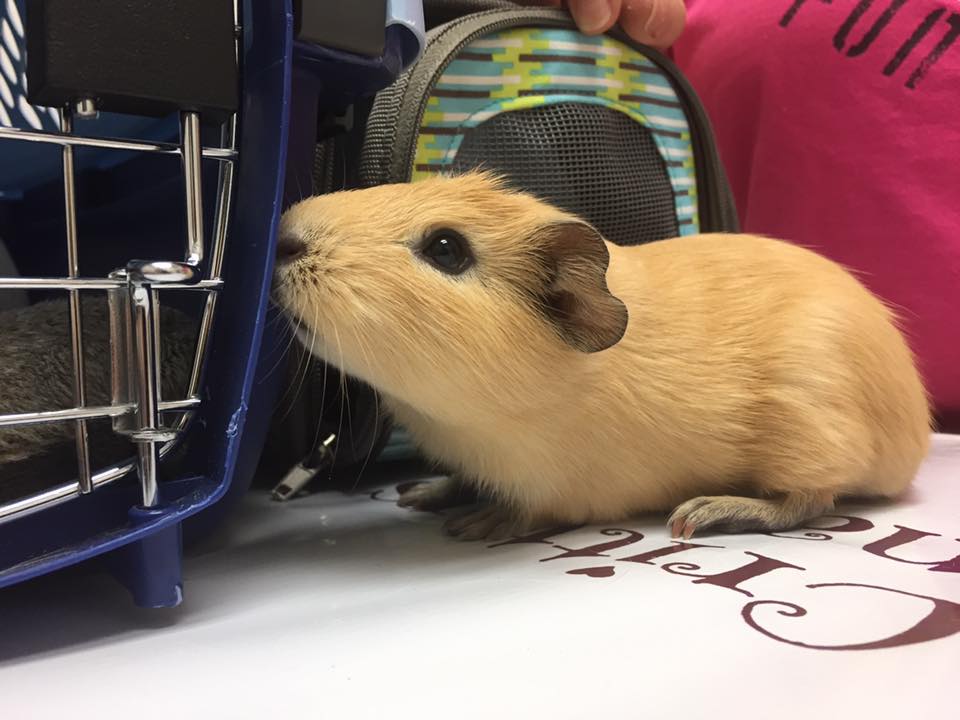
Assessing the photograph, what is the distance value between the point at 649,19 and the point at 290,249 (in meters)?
0.86

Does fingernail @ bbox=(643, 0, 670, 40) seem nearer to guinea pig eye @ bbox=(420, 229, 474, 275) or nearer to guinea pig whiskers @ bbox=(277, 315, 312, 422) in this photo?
guinea pig eye @ bbox=(420, 229, 474, 275)

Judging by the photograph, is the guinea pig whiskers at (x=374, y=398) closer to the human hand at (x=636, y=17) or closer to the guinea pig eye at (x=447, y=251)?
the guinea pig eye at (x=447, y=251)

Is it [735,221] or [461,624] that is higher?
[735,221]

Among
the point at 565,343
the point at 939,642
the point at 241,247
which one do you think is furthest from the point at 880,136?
the point at 241,247

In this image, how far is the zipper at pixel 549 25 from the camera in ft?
3.71

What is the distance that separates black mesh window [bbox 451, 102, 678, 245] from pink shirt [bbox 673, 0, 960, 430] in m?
0.50

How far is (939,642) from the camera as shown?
2.12 feet

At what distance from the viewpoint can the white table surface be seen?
0.57 metres

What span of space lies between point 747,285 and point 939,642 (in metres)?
0.56

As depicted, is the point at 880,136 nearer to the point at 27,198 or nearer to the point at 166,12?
the point at 166,12

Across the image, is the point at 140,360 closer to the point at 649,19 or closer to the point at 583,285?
the point at 583,285

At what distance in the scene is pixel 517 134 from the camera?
124cm

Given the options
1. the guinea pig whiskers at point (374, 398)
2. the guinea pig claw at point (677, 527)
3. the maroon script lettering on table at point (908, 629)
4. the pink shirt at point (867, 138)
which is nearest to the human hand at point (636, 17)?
the pink shirt at point (867, 138)

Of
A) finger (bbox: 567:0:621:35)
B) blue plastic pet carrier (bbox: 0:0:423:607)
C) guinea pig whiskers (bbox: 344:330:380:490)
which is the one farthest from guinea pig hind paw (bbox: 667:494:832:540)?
finger (bbox: 567:0:621:35)
